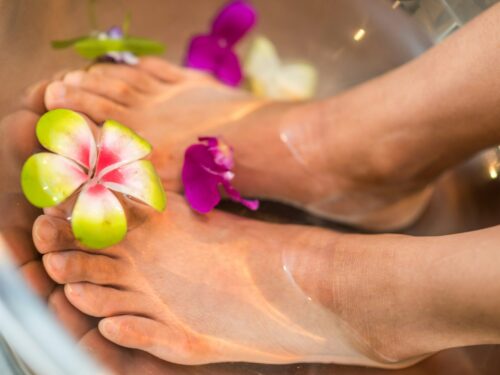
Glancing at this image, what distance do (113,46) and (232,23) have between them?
0.24 meters

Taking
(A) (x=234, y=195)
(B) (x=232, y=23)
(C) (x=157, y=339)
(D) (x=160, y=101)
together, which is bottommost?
(C) (x=157, y=339)

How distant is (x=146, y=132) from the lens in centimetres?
87

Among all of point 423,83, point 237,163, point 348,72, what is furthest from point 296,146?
point 348,72

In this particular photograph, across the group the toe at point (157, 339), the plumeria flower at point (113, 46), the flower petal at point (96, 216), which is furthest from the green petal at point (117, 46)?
the toe at point (157, 339)

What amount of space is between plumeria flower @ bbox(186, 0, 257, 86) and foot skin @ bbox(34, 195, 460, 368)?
349mm

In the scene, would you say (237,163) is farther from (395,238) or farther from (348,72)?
(348,72)

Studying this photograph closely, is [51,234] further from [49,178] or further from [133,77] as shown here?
[133,77]

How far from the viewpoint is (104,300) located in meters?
Answer: 0.70

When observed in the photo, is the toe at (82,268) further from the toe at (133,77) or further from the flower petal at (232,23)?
the flower petal at (232,23)

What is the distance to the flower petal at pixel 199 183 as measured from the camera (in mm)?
813

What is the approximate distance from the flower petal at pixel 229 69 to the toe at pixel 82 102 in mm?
255

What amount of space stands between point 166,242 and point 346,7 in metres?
0.69

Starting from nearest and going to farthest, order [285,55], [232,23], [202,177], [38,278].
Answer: [38,278] < [202,177] < [232,23] < [285,55]

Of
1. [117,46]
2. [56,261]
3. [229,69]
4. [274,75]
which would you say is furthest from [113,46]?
[56,261]
